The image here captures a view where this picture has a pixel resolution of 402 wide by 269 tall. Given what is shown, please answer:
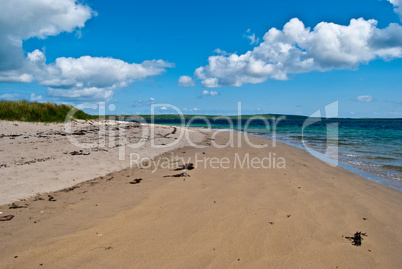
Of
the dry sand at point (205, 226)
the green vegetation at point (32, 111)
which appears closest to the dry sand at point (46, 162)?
the dry sand at point (205, 226)

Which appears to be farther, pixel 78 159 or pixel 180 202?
pixel 78 159

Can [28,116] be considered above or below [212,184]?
above

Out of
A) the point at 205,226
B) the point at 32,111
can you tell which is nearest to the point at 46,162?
the point at 205,226

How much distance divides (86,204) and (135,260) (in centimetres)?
254

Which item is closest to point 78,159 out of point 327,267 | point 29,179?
point 29,179

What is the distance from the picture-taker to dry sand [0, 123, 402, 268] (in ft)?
10.1

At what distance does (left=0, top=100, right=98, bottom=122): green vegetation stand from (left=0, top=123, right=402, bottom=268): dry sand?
1414cm

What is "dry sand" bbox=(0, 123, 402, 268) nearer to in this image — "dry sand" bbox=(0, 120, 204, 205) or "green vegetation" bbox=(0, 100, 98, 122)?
"dry sand" bbox=(0, 120, 204, 205)

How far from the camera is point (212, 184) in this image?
662 cm

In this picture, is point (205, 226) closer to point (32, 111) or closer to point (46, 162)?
point (46, 162)

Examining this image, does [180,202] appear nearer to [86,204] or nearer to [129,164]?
[86,204]

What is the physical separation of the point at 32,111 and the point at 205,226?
1909cm

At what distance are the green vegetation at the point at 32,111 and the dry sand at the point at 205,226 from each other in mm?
14135

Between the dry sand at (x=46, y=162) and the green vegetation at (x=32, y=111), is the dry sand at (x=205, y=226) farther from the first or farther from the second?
the green vegetation at (x=32, y=111)
